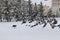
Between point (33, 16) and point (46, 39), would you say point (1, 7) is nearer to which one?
point (33, 16)

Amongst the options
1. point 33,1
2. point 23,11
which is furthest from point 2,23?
point 33,1

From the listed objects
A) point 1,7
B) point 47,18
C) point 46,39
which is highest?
point 1,7

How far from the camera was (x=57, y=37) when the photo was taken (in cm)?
124

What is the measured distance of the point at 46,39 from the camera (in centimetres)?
122

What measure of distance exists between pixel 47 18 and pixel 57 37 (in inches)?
8.7

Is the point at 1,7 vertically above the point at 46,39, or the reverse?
the point at 1,7

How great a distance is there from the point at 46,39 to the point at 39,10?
1.02 ft

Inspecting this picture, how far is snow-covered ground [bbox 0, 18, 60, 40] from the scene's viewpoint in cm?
124

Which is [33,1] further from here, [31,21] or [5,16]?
[5,16]

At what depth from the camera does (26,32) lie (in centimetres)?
131

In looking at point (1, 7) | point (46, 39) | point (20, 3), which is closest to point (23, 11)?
point (20, 3)

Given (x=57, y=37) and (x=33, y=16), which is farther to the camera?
(x=33, y=16)

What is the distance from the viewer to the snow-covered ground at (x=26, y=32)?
124 centimetres

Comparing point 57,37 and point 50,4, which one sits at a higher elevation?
point 50,4
